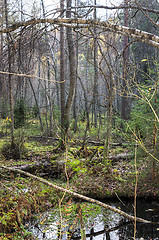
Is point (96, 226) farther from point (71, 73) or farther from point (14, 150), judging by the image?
point (71, 73)

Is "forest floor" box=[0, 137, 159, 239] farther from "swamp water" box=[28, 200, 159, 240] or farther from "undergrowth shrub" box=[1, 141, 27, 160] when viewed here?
"swamp water" box=[28, 200, 159, 240]

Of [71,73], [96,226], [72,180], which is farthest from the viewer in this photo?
[71,73]

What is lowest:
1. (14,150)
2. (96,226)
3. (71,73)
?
(96,226)

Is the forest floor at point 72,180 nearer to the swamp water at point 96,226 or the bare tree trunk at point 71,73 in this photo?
the swamp water at point 96,226

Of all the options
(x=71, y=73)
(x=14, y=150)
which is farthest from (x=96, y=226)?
(x=71, y=73)

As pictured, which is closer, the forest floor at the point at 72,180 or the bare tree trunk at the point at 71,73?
the forest floor at the point at 72,180

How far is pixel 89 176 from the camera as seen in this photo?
19.6 ft

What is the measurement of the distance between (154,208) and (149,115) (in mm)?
2323

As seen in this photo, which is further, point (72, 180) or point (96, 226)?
point (72, 180)

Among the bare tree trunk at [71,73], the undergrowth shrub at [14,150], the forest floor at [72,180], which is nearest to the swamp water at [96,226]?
the forest floor at [72,180]

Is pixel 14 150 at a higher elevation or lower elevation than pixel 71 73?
lower

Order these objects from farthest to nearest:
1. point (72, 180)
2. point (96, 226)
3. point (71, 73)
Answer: point (71, 73)
point (72, 180)
point (96, 226)

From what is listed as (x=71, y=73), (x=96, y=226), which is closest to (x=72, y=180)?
(x=96, y=226)

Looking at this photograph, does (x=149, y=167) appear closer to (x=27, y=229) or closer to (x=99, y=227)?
(x=99, y=227)
